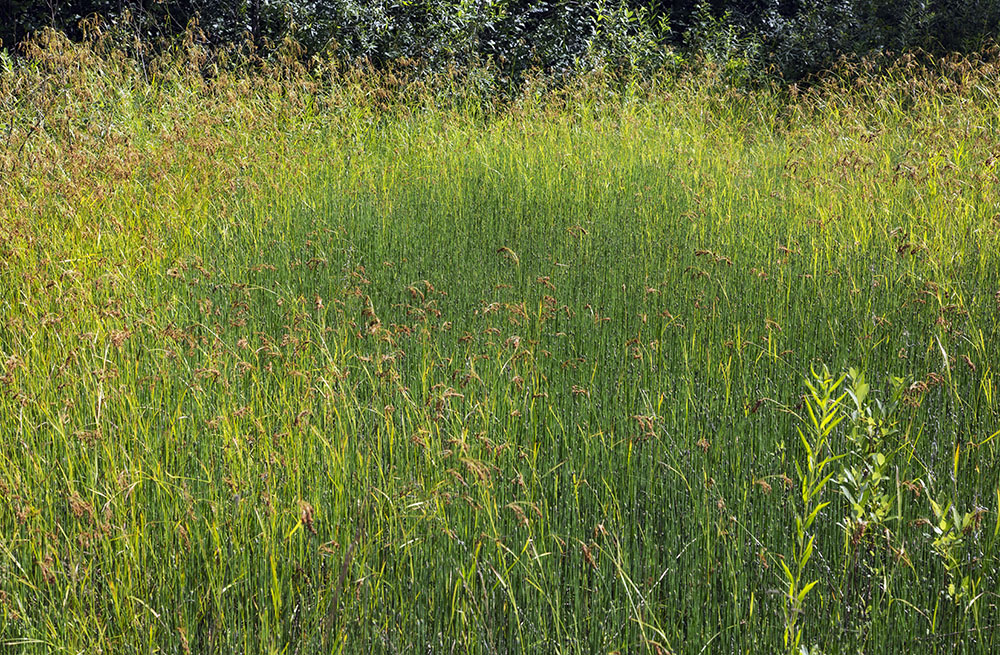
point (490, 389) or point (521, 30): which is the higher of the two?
point (521, 30)

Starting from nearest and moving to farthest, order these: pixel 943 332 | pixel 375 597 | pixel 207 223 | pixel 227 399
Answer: pixel 375 597
pixel 227 399
pixel 943 332
pixel 207 223

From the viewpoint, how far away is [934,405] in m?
2.63

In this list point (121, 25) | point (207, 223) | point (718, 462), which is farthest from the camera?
point (121, 25)

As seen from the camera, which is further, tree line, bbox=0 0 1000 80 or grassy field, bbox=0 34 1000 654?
tree line, bbox=0 0 1000 80

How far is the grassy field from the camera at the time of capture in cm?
183

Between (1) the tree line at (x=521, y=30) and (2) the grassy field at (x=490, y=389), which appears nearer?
(2) the grassy field at (x=490, y=389)

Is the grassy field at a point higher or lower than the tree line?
lower

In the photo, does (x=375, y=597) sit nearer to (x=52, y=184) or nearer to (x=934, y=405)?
(x=934, y=405)

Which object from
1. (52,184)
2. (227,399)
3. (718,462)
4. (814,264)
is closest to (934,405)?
(718,462)

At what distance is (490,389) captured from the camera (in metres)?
2.67

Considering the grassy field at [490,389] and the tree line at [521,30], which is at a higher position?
the tree line at [521,30]

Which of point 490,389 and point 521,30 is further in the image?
point 521,30

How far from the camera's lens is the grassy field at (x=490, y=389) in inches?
71.9

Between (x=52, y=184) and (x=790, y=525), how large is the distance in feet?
12.5
